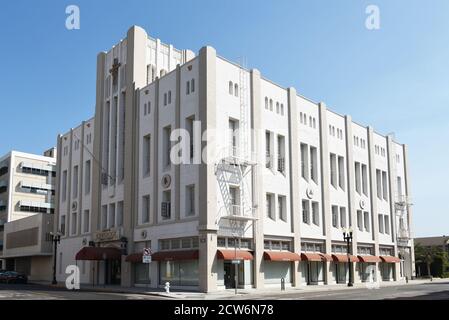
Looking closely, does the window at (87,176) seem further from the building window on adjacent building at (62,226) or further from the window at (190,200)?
the window at (190,200)

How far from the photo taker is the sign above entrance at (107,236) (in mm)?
48844

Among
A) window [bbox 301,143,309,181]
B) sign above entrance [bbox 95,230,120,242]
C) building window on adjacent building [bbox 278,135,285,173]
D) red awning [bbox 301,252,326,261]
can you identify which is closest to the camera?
red awning [bbox 301,252,326,261]

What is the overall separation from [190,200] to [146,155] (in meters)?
8.46

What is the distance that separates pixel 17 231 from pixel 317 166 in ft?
157

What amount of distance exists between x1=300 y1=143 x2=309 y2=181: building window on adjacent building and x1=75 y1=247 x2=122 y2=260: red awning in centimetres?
1933

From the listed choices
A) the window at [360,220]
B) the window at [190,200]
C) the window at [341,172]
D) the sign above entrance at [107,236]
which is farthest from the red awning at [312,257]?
the sign above entrance at [107,236]

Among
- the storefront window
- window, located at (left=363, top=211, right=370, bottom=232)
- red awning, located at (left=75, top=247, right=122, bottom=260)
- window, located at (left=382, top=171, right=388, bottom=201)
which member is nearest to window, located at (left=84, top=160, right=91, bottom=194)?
red awning, located at (left=75, top=247, right=122, bottom=260)

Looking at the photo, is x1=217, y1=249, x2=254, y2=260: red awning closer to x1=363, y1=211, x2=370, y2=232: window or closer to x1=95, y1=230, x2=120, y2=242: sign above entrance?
x1=95, y1=230, x2=120, y2=242: sign above entrance

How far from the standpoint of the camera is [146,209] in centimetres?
4725

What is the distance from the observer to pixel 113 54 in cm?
5603

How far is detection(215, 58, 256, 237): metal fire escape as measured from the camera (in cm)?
4088

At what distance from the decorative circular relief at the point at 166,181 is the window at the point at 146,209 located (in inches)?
133

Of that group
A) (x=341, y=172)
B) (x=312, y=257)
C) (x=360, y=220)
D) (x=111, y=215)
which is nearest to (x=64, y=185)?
(x=111, y=215)

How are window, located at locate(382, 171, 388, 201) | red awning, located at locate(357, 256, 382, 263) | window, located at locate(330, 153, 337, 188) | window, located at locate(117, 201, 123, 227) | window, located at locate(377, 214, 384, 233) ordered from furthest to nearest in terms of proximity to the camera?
window, located at locate(382, 171, 388, 201)
window, located at locate(377, 214, 384, 233)
window, located at locate(330, 153, 337, 188)
red awning, located at locate(357, 256, 382, 263)
window, located at locate(117, 201, 123, 227)
